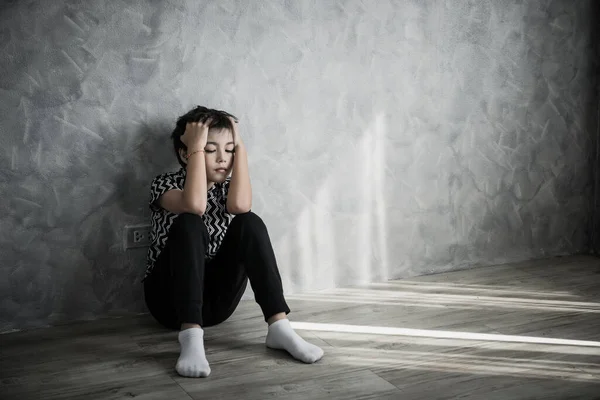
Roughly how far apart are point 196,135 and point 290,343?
0.69 meters

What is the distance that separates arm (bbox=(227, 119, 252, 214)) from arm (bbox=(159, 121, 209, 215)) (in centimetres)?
11

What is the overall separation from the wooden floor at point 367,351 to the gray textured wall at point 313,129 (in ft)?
0.63

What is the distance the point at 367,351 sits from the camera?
2299 millimetres

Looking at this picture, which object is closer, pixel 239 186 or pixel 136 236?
pixel 239 186

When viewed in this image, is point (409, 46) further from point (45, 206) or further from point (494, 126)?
point (45, 206)

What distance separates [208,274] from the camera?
7.83 ft

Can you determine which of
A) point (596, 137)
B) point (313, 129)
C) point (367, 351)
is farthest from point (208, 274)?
point (596, 137)

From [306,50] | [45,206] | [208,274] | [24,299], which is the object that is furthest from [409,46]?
[24,299]

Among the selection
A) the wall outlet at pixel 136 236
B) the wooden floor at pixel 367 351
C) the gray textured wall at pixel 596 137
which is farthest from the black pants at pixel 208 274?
the gray textured wall at pixel 596 137

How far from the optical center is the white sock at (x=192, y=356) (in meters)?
2.10

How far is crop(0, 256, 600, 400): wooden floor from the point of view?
2.03m

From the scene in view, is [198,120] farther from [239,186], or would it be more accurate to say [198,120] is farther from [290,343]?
[290,343]

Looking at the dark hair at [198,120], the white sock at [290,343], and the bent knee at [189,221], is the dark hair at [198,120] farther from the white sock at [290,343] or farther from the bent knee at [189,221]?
the white sock at [290,343]

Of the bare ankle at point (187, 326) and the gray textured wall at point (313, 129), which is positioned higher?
the gray textured wall at point (313, 129)
